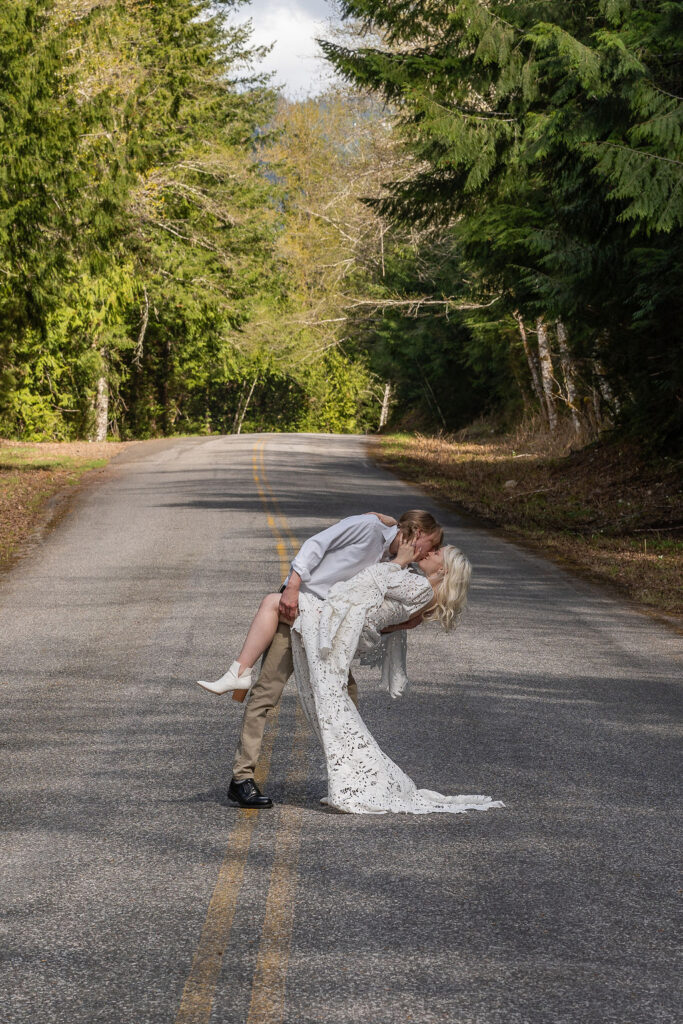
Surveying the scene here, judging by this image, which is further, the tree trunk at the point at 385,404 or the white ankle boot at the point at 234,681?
the tree trunk at the point at 385,404

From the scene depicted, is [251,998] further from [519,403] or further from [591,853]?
[519,403]

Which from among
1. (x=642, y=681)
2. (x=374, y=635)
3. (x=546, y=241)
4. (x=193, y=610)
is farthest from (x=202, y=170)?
(x=374, y=635)

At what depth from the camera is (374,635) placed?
20.8 feet

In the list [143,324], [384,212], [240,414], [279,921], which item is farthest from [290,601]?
[240,414]

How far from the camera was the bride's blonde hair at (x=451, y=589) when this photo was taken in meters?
6.15

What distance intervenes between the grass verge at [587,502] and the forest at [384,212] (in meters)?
1.12

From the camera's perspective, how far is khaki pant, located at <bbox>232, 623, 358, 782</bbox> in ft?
20.6

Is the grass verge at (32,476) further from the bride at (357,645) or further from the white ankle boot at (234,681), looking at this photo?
the bride at (357,645)

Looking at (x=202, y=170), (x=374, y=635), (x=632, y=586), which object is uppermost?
(x=202, y=170)

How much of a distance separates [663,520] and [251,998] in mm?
16681

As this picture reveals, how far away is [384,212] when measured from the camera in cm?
2114

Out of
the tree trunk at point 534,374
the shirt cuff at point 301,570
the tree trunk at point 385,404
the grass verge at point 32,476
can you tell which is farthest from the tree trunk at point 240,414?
the shirt cuff at point 301,570

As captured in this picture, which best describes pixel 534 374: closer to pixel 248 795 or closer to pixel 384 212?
pixel 384 212

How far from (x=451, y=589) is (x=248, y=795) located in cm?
153
